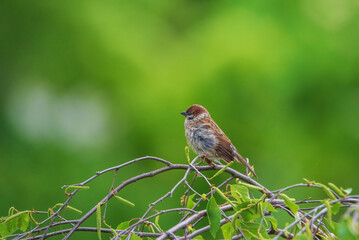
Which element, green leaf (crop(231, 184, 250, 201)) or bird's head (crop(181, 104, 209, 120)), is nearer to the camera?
green leaf (crop(231, 184, 250, 201))

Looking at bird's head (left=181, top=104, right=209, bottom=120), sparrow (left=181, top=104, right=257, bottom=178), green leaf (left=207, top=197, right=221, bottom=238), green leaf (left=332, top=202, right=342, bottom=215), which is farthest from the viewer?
bird's head (left=181, top=104, right=209, bottom=120)

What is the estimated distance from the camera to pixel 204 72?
4738 millimetres

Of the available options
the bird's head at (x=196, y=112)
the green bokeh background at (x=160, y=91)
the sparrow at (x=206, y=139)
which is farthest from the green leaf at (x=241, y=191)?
the green bokeh background at (x=160, y=91)

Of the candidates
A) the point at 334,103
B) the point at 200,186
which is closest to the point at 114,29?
the point at 200,186

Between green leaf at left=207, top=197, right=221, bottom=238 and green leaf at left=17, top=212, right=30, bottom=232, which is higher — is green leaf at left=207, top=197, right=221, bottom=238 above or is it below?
below

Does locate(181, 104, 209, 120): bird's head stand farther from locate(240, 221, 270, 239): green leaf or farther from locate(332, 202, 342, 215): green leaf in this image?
locate(332, 202, 342, 215): green leaf

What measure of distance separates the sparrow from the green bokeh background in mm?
1352

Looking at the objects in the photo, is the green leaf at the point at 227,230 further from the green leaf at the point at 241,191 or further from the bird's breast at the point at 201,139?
the bird's breast at the point at 201,139

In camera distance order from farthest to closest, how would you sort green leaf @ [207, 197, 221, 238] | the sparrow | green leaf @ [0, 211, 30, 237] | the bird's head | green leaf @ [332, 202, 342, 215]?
the bird's head → the sparrow → green leaf @ [0, 211, 30, 237] → green leaf @ [207, 197, 221, 238] → green leaf @ [332, 202, 342, 215]

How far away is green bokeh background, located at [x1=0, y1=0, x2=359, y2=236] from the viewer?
4.53 metres

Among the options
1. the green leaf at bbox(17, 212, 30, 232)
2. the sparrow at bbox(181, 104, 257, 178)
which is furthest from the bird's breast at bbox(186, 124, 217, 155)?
the green leaf at bbox(17, 212, 30, 232)

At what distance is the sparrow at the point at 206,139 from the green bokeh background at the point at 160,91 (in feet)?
4.44

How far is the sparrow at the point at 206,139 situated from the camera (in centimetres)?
287

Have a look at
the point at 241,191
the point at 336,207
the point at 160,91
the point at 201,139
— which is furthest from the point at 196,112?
the point at 336,207
